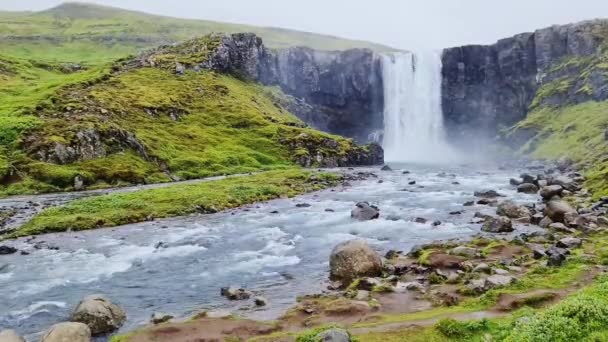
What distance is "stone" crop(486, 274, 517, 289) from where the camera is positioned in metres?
22.9

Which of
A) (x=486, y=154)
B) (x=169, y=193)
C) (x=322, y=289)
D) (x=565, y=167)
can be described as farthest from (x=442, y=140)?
(x=322, y=289)

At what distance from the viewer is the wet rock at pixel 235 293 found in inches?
1007

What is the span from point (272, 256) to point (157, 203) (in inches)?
899

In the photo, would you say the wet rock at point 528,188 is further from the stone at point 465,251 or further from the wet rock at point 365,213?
the stone at point 465,251

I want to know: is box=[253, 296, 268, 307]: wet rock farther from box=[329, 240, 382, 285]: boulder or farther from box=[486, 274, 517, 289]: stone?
box=[486, 274, 517, 289]: stone

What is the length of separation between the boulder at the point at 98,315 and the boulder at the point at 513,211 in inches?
1246

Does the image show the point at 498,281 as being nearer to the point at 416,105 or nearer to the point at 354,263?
the point at 354,263

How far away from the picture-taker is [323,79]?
165 meters

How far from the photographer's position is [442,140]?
501ft

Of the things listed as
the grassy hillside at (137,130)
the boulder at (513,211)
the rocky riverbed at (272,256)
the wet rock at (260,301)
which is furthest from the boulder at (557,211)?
the grassy hillside at (137,130)

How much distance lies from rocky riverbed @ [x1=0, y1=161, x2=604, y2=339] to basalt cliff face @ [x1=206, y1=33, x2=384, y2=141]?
4182 inches

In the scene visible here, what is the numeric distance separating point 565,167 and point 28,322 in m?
79.0

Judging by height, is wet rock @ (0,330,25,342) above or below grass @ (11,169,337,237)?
above

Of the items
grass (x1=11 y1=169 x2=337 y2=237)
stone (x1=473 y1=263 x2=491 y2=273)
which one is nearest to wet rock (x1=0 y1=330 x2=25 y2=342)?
stone (x1=473 y1=263 x2=491 y2=273)
